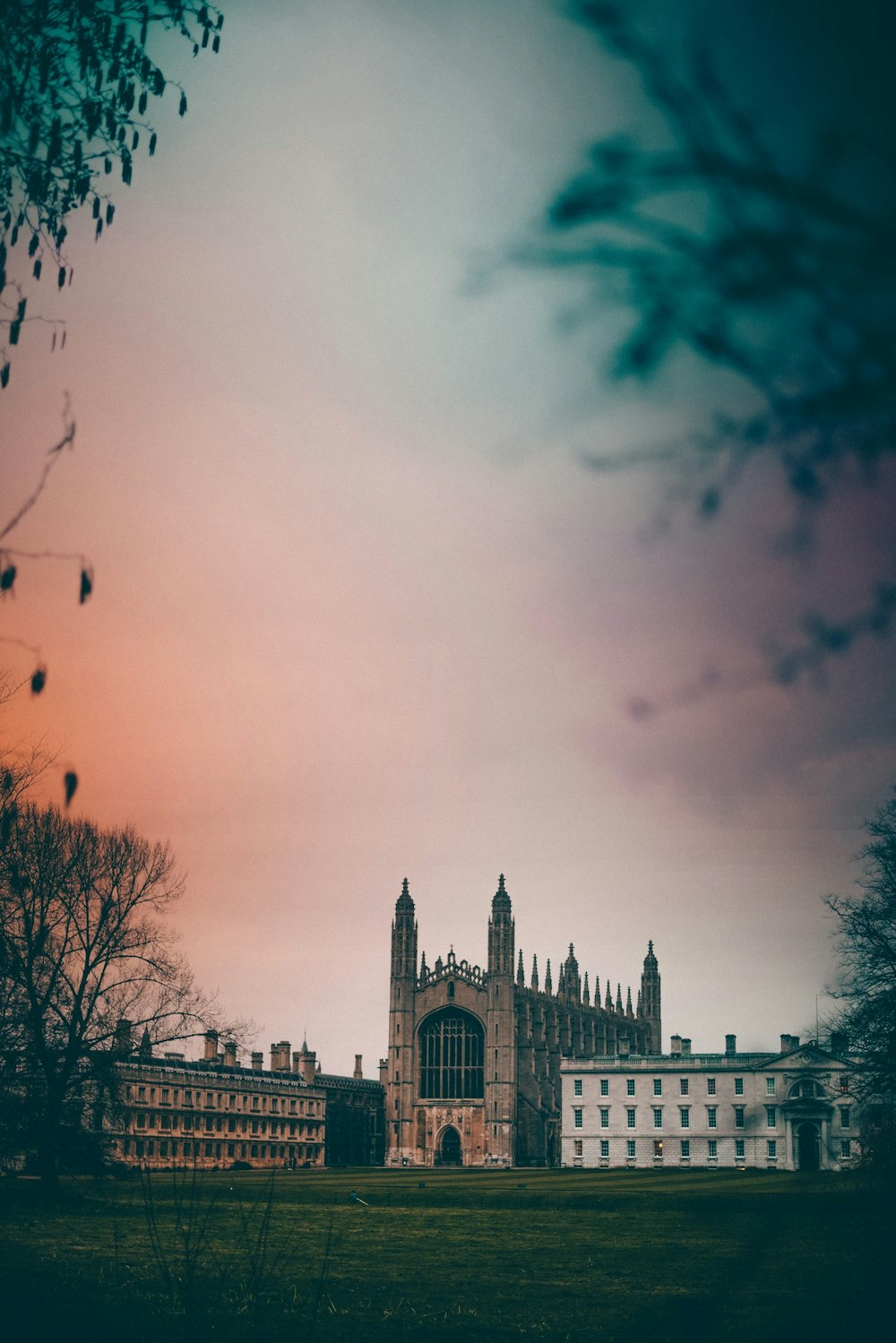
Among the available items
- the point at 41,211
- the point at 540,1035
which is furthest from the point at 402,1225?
the point at 540,1035

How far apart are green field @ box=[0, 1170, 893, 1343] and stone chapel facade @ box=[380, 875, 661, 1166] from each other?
191 feet

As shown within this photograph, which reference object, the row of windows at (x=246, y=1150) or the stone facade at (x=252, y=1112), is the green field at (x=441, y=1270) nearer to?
the stone facade at (x=252, y=1112)

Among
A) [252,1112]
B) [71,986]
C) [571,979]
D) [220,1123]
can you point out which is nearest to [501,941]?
[571,979]

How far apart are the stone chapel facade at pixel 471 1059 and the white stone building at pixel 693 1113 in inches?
170

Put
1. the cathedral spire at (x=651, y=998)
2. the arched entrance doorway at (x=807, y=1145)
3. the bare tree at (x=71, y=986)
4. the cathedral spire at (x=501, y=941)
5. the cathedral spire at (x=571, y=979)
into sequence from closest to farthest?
the bare tree at (x=71, y=986) → the arched entrance doorway at (x=807, y=1145) → the cathedral spire at (x=501, y=941) → the cathedral spire at (x=571, y=979) → the cathedral spire at (x=651, y=998)

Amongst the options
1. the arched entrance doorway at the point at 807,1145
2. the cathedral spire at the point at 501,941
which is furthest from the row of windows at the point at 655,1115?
the cathedral spire at the point at 501,941

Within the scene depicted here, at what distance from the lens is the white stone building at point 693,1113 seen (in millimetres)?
94062

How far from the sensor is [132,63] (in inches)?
392

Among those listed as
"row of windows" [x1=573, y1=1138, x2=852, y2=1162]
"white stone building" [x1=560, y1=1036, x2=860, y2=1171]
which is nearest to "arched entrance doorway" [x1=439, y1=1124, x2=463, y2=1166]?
"white stone building" [x1=560, y1=1036, x2=860, y2=1171]

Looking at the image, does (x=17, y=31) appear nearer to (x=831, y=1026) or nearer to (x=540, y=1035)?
(x=831, y=1026)

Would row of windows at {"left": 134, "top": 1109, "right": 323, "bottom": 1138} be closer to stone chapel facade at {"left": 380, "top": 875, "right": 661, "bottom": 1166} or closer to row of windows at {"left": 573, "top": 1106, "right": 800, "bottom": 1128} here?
stone chapel facade at {"left": 380, "top": 875, "right": 661, "bottom": 1166}

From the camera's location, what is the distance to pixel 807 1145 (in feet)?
309

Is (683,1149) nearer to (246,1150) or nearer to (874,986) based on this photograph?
(246,1150)

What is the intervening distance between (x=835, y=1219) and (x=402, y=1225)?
12.8 metres
